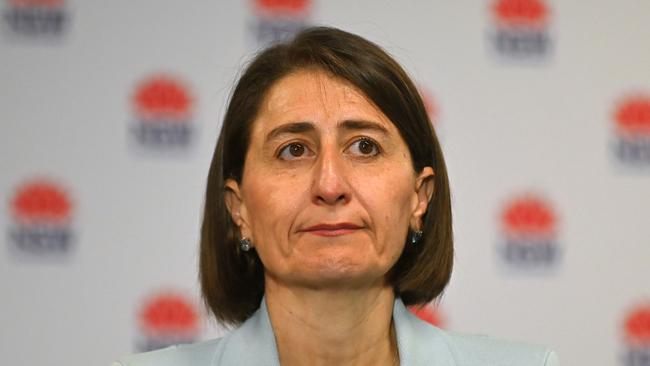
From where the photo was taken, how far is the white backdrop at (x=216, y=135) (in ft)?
7.44

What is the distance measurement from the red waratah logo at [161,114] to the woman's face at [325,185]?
821mm

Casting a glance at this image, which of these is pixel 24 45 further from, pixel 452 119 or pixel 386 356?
pixel 386 356

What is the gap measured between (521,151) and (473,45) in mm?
325

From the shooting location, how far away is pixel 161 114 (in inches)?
91.6

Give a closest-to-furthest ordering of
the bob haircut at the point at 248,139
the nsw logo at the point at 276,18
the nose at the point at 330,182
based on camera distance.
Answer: the nose at the point at 330,182 < the bob haircut at the point at 248,139 < the nsw logo at the point at 276,18

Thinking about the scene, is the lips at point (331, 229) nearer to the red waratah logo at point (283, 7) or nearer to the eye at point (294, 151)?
the eye at point (294, 151)

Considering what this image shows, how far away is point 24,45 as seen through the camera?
91.7 inches

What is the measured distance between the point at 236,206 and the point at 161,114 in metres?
0.80

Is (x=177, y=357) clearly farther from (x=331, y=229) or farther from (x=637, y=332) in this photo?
Result: (x=637, y=332)

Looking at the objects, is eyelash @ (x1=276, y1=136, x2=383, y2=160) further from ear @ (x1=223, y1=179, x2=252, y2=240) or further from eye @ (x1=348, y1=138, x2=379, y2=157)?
ear @ (x1=223, y1=179, x2=252, y2=240)

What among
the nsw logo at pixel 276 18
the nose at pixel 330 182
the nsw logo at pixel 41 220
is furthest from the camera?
the nsw logo at pixel 276 18

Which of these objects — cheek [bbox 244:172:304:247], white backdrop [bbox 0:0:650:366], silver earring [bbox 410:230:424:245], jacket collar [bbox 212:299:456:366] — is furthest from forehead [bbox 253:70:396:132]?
white backdrop [bbox 0:0:650:366]

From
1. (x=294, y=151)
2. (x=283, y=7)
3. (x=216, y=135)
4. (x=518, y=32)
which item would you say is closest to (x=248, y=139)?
(x=294, y=151)

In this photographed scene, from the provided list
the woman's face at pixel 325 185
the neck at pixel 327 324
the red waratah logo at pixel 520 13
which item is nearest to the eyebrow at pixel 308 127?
the woman's face at pixel 325 185
